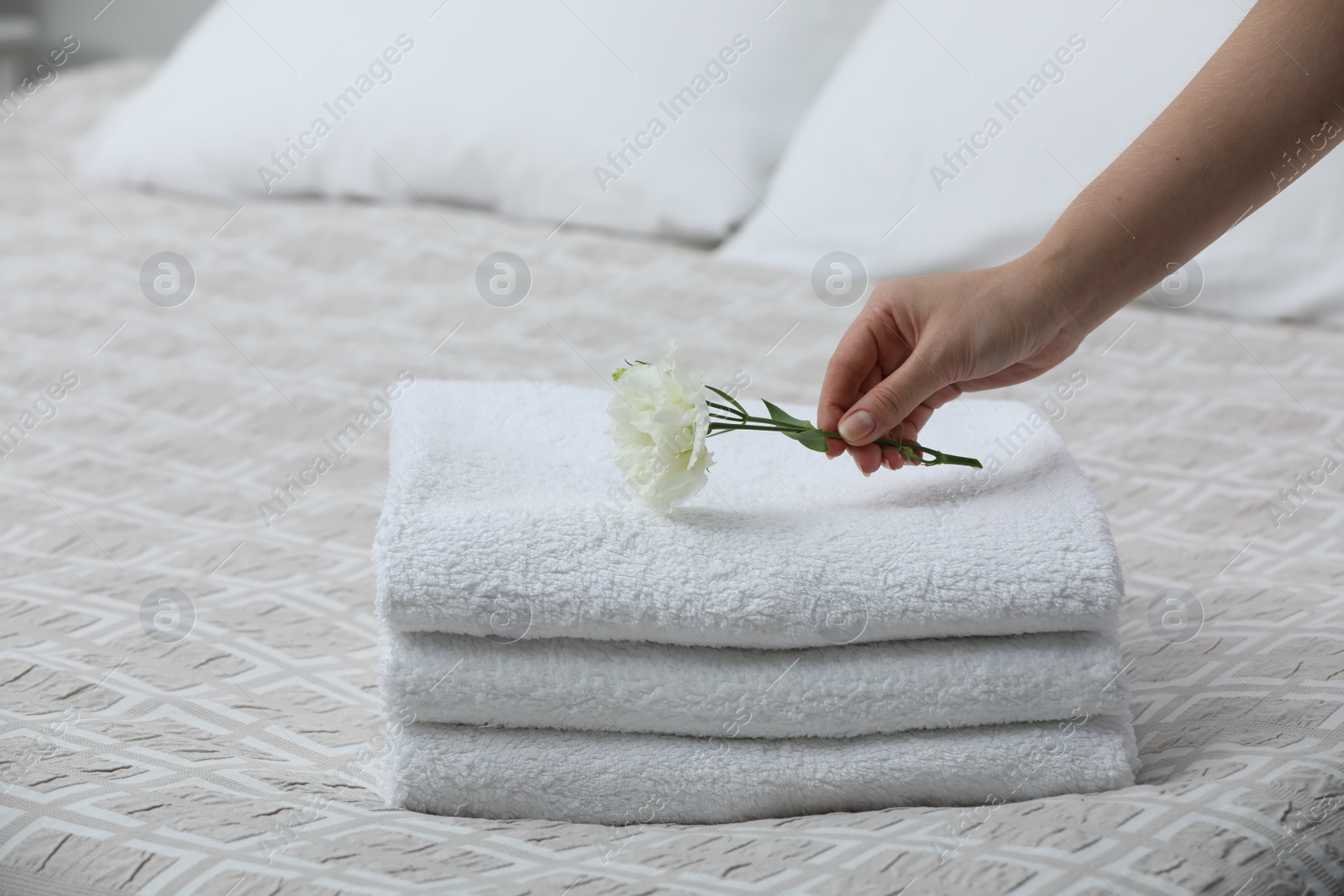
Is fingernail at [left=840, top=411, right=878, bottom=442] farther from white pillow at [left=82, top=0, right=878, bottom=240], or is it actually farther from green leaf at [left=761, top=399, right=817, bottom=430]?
white pillow at [left=82, top=0, right=878, bottom=240]

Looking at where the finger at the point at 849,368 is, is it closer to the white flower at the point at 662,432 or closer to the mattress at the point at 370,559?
the white flower at the point at 662,432

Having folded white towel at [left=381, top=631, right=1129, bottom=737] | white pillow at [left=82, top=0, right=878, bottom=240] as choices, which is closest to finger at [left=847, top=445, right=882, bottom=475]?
folded white towel at [left=381, top=631, right=1129, bottom=737]

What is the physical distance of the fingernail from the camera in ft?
2.06

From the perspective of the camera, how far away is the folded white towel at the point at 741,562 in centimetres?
55

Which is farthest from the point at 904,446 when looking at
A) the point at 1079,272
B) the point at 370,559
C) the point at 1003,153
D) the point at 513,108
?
the point at 513,108

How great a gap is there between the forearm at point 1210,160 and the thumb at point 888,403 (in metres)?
0.09

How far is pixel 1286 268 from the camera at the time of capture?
48.9 inches

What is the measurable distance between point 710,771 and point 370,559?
386 millimetres

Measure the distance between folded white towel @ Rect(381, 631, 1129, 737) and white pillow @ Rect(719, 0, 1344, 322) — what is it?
2.75ft

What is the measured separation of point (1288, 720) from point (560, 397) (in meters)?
0.46

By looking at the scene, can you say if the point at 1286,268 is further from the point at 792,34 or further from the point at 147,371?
the point at 147,371

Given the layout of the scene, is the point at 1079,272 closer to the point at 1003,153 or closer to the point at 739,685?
the point at 739,685

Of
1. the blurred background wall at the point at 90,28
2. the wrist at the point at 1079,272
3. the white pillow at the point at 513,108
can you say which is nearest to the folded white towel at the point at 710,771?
the wrist at the point at 1079,272

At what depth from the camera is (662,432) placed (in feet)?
1.94
